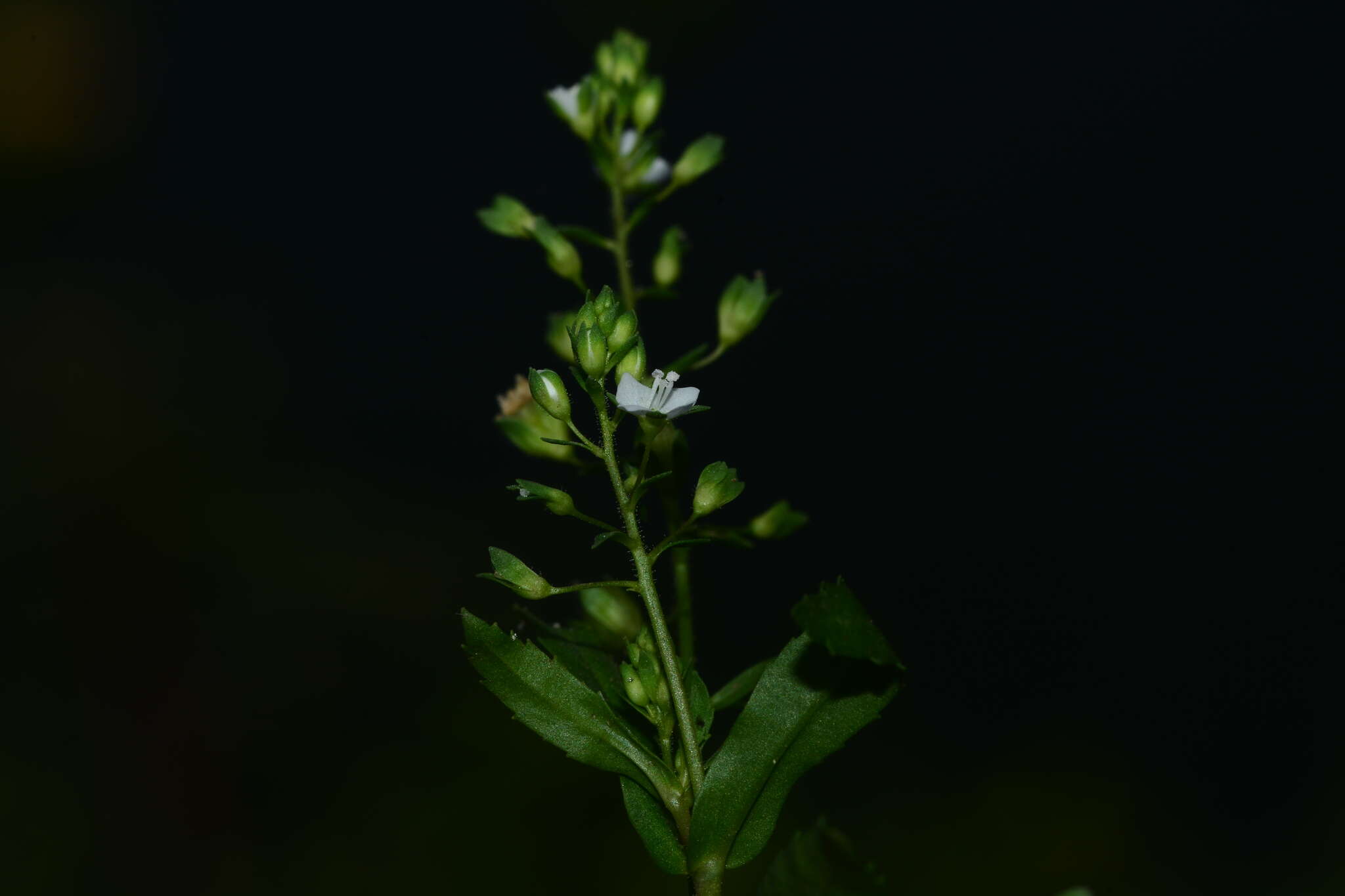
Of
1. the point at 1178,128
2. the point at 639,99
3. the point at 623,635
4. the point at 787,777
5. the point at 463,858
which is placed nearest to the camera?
the point at 787,777

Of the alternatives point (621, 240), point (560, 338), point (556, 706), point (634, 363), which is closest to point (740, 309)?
point (621, 240)

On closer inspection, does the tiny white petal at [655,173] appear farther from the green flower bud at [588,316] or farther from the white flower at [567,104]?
the green flower bud at [588,316]

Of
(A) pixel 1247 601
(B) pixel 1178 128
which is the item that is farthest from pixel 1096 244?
(A) pixel 1247 601

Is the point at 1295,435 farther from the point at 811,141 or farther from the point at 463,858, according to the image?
the point at 463,858

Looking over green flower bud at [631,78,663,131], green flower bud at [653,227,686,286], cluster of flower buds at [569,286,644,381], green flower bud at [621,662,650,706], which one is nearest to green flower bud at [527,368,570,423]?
cluster of flower buds at [569,286,644,381]

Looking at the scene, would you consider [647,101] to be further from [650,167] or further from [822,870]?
[822,870]

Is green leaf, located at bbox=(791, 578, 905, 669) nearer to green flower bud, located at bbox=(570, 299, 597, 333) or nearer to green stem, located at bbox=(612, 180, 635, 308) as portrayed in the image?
green flower bud, located at bbox=(570, 299, 597, 333)
